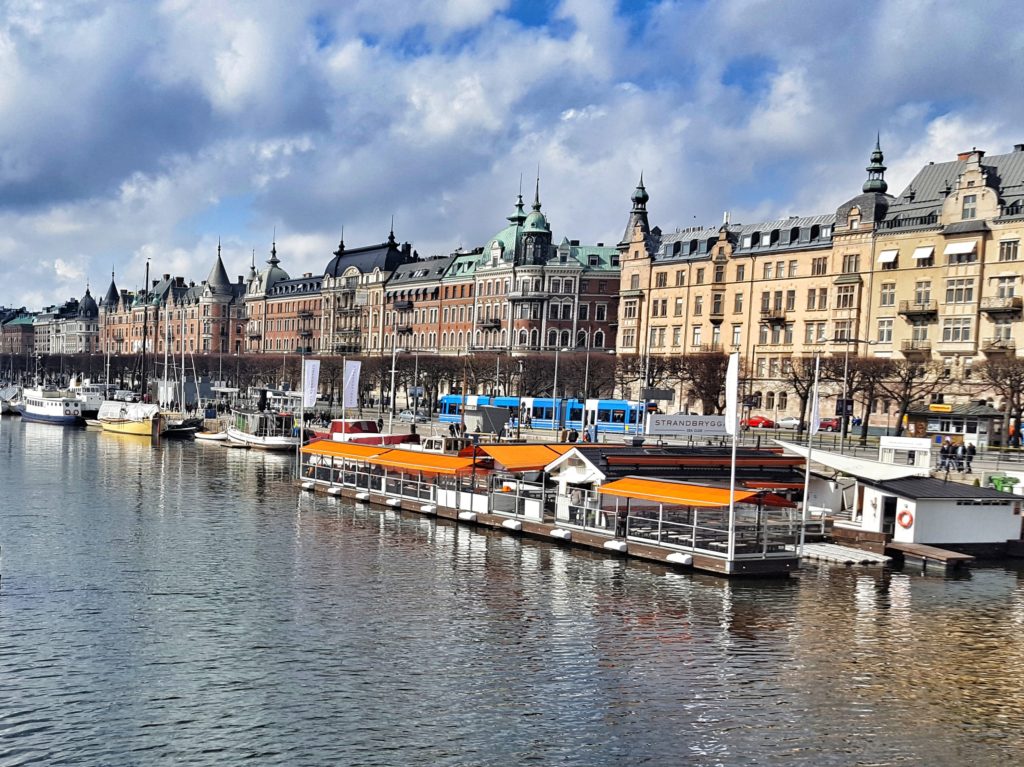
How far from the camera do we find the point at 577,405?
322ft

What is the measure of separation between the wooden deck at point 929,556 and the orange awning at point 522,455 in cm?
1685

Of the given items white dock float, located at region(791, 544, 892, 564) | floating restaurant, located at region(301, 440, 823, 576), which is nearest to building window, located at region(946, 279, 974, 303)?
floating restaurant, located at region(301, 440, 823, 576)

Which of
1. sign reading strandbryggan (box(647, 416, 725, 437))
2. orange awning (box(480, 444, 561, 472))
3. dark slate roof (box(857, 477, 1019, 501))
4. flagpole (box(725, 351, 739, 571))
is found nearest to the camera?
flagpole (box(725, 351, 739, 571))

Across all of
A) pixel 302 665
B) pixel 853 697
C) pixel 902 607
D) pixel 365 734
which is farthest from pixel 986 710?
pixel 302 665

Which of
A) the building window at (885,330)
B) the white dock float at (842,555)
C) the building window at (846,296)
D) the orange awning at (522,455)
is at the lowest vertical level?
the white dock float at (842,555)

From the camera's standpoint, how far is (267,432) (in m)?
96.6

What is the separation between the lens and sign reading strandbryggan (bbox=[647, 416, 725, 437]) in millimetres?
56969

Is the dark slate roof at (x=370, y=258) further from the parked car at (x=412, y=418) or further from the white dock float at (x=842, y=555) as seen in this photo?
the white dock float at (x=842, y=555)

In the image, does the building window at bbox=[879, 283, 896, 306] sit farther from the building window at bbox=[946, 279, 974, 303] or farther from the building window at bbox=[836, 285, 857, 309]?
the building window at bbox=[946, 279, 974, 303]

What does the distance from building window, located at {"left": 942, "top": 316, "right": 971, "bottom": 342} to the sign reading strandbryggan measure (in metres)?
43.3

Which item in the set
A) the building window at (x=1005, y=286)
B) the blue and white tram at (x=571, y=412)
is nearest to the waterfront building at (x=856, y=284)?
the building window at (x=1005, y=286)

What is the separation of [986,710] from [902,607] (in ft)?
37.3

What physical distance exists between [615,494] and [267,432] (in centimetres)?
5754

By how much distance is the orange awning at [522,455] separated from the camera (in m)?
53.7
